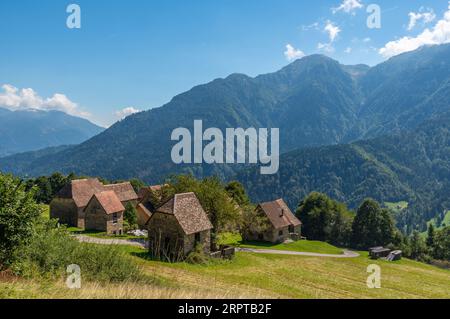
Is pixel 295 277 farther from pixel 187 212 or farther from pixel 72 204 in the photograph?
pixel 72 204

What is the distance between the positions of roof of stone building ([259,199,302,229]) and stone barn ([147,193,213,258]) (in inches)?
1189

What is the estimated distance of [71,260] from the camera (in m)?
21.5

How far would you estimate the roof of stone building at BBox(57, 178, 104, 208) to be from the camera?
70.3m

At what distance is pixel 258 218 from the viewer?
247ft

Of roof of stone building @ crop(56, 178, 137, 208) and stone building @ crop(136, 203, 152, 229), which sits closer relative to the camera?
roof of stone building @ crop(56, 178, 137, 208)

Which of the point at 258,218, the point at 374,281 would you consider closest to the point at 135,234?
the point at 258,218

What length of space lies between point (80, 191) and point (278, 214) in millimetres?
41044

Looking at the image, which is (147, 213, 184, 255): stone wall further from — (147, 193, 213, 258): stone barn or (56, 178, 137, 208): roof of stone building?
(56, 178, 137, 208): roof of stone building

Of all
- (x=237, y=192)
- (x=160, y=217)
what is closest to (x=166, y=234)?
(x=160, y=217)

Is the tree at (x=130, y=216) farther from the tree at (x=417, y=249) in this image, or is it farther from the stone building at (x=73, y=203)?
the tree at (x=417, y=249)

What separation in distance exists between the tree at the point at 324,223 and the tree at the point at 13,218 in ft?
273

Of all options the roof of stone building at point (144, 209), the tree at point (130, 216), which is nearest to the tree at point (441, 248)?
the roof of stone building at point (144, 209)

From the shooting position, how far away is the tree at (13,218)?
19656 millimetres

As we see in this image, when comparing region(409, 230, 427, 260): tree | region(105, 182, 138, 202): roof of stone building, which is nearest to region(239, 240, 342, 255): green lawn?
region(105, 182, 138, 202): roof of stone building
